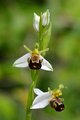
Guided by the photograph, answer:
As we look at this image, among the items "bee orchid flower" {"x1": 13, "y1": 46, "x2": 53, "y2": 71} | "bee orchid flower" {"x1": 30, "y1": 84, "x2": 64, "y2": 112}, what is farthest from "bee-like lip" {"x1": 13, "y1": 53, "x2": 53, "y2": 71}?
"bee orchid flower" {"x1": 30, "y1": 84, "x2": 64, "y2": 112}

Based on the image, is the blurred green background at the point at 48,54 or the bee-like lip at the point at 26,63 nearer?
the bee-like lip at the point at 26,63

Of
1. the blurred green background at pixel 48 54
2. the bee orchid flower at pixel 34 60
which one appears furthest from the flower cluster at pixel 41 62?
the blurred green background at pixel 48 54

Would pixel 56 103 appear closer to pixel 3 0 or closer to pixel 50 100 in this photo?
pixel 50 100

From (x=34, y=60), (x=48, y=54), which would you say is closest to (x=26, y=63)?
(x=34, y=60)

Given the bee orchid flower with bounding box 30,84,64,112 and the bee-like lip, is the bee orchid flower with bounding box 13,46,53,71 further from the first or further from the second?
the bee orchid flower with bounding box 30,84,64,112

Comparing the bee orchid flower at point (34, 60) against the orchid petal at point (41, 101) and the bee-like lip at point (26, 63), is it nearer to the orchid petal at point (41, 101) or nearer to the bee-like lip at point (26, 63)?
the bee-like lip at point (26, 63)

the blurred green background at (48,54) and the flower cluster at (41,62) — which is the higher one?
the blurred green background at (48,54)

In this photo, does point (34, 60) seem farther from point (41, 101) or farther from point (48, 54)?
point (48, 54)
